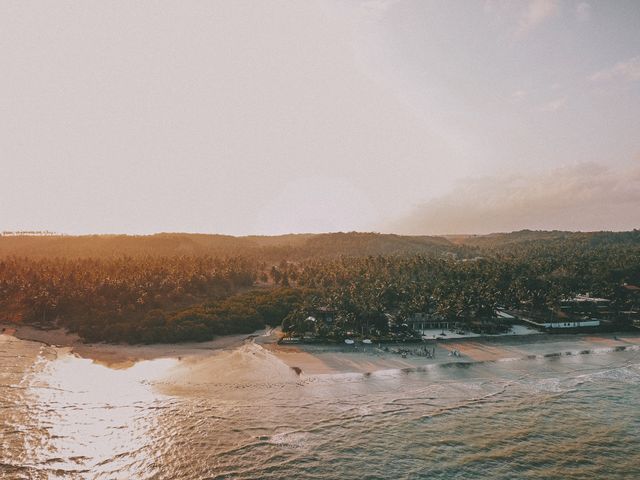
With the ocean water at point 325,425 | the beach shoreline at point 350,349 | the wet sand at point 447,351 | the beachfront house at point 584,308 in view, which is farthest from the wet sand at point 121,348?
the beachfront house at point 584,308

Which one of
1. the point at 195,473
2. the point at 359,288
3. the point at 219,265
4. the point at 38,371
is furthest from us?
the point at 219,265

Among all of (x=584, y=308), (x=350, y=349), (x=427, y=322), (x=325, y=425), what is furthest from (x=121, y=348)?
(x=584, y=308)

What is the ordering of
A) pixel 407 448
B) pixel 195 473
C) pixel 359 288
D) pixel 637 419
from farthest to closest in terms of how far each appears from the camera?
pixel 359 288
pixel 637 419
pixel 407 448
pixel 195 473

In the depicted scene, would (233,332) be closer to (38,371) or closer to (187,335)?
(187,335)

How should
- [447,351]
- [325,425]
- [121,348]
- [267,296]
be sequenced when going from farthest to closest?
[267,296] < [121,348] < [447,351] < [325,425]

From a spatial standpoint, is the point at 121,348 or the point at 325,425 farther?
the point at 121,348

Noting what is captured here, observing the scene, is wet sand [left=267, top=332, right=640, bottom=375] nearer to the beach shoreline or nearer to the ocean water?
the beach shoreline

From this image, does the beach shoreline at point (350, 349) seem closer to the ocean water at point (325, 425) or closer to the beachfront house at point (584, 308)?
the ocean water at point (325, 425)

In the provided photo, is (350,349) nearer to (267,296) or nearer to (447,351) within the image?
(447,351)

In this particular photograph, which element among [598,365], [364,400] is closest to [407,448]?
[364,400]
